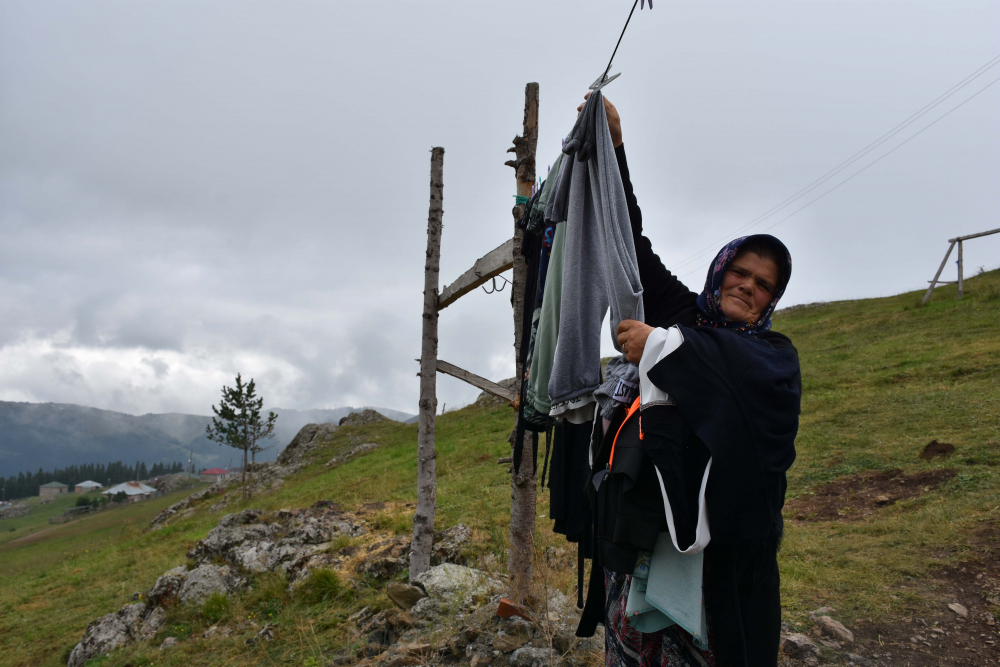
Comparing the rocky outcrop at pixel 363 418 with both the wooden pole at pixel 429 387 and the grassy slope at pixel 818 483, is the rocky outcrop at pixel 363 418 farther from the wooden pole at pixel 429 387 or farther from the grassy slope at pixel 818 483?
the wooden pole at pixel 429 387

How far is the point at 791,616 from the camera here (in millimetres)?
3480

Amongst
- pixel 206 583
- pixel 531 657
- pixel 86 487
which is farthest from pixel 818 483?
pixel 86 487

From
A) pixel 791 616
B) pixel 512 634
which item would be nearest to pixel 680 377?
pixel 512 634

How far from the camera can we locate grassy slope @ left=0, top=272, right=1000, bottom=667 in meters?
4.21

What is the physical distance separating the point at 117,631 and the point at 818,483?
862 cm

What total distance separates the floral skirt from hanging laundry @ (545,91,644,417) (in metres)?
0.70

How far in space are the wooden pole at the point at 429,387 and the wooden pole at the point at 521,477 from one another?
202 centimetres

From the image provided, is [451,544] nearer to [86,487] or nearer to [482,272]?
[482,272]

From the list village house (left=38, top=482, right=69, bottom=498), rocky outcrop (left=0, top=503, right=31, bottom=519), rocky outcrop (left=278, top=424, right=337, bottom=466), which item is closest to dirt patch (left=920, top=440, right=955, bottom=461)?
rocky outcrop (left=278, top=424, right=337, bottom=466)

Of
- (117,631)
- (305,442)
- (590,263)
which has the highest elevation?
(590,263)

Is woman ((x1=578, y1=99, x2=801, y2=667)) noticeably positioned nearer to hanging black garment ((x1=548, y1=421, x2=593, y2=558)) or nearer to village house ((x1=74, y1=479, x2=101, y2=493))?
hanging black garment ((x1=548, y1=421, x2=593, y2=558))

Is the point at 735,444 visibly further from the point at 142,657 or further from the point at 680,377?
the point at 142,657

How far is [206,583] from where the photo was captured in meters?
6.38

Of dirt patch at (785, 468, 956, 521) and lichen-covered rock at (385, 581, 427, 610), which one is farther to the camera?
dirt patch at (785, 468, 956, 521)
